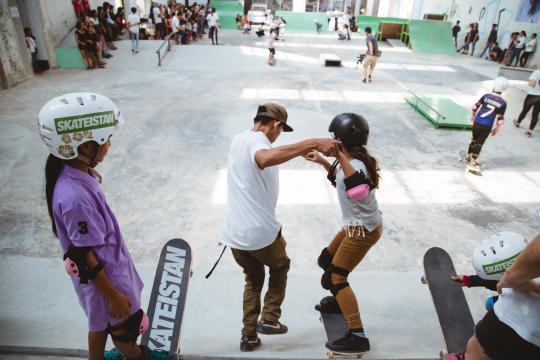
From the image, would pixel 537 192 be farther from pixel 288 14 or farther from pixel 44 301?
pixel 288 14

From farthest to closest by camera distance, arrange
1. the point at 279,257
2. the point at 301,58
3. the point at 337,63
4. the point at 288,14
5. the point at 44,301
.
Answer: the point at 288,14
the point at 301,58
the point at 337,63
the point at 44,301
the point at 279,257


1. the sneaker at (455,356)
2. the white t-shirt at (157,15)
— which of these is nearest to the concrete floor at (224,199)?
the sneaker at (455,356)

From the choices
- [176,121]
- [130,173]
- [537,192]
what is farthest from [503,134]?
[130,173]

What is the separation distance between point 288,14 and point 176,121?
23827 millimetres

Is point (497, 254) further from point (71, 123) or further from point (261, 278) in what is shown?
point (71, 123)

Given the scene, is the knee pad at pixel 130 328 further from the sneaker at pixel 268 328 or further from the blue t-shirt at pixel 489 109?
the blue t-shirt at pixel 489 109

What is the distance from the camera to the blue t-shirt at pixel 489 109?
18.4 ft

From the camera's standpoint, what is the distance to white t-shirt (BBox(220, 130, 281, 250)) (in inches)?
84.0

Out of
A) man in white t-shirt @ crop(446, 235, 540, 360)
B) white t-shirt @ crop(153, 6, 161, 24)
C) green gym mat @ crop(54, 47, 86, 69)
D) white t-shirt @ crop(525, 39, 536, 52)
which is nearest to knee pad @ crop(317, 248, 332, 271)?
man in white t-shirt @ crop(446, 235, 540, 360)

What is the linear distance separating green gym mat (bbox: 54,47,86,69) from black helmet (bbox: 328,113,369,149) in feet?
44.8

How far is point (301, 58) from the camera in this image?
16.5 metres

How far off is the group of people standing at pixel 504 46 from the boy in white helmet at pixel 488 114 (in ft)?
43.6

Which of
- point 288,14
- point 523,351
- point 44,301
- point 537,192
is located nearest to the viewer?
point 523,351

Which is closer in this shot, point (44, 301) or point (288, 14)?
point (44, 301)
